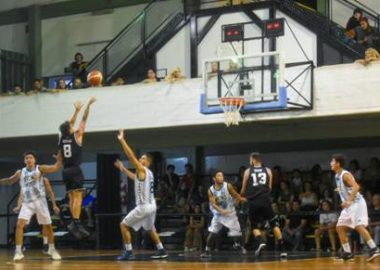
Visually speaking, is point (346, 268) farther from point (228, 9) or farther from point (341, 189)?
point (228, 9)

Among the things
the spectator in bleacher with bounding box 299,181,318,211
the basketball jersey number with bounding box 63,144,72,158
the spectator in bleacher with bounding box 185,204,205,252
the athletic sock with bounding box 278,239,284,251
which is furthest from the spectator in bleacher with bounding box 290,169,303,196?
the basketball jersey number with bounding box 63,144,72,158

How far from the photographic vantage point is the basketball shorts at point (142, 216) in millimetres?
13758

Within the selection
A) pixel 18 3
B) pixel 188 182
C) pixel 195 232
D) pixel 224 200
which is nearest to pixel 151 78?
pixel 188 182

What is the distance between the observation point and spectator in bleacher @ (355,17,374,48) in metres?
18.2

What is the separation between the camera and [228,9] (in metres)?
20.0

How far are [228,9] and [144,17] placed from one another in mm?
2584

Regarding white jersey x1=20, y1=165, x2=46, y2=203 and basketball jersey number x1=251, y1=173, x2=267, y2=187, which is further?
basketball jersey number x1=251, y1=173, x2=267, y2=187

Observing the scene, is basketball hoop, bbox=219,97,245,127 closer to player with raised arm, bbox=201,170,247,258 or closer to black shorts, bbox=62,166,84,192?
player with raised arm, bbox=201,170,247,258

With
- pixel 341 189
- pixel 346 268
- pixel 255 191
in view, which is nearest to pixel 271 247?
pixel 255 191

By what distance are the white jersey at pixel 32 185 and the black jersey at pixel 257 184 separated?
3921 mm

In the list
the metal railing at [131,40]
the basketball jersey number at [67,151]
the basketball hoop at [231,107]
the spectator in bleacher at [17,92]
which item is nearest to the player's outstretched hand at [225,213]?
the basketball hoop at [231,107]

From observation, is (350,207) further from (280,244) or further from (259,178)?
(280,244)

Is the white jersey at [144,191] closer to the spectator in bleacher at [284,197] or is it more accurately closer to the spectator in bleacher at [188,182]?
the spectator in bleacher at [284,197]

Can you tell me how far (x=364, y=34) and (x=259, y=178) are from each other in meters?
5.67
